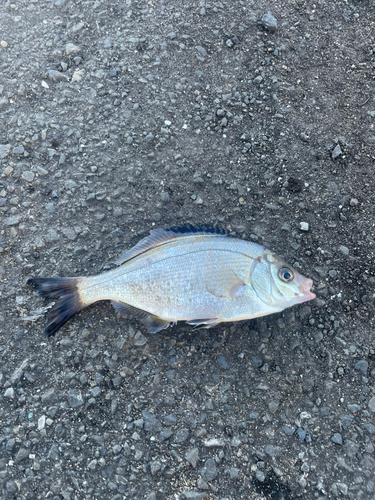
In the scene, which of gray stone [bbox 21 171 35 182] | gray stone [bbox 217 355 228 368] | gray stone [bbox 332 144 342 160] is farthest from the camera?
gray stone [bbox 332 144 342 160]

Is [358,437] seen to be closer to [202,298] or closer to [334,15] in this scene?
[202,298]

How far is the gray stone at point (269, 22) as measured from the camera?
4.17m

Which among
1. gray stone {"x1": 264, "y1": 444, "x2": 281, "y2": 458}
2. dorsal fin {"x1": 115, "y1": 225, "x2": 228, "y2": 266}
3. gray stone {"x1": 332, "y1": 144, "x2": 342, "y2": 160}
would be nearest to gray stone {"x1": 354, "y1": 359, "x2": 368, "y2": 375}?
gray stone {"x1": 264, "y1": 444, "x2": 281, "y2": 458}

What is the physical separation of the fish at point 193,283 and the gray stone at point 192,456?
96cm

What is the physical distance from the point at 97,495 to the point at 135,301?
145cm

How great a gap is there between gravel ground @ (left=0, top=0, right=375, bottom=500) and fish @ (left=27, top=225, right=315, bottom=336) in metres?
0.26

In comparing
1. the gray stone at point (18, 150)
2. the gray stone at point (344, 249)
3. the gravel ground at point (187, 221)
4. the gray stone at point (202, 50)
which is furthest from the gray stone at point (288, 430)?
the gray stone at point (202, 50)

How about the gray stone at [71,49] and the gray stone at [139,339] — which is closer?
the gray stone at [139,339]

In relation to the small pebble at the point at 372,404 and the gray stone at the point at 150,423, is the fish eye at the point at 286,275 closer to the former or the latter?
the small pebble at the point at 372,404

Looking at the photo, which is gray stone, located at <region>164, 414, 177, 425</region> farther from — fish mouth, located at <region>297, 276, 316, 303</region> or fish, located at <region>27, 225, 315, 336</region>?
fish mouth, located at <region>297, 276, 316, 303</region>

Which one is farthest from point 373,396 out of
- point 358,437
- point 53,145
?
point 53,145

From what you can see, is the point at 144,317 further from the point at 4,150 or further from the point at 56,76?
the point at 56,76

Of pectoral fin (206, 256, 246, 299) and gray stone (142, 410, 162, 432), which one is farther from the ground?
pectoral fin (206, 256, 246, 299)

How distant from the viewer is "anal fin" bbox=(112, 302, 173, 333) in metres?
3.15
